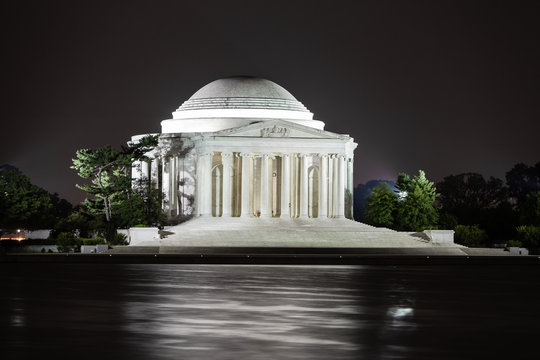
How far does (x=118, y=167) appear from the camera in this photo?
12594cm

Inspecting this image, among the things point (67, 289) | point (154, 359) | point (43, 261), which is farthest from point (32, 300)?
point (43, 261)

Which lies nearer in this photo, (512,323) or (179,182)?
(512,323)

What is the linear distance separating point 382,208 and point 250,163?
55.3 feet

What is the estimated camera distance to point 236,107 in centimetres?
12988

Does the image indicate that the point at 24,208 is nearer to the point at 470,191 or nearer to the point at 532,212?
the point at 532,212

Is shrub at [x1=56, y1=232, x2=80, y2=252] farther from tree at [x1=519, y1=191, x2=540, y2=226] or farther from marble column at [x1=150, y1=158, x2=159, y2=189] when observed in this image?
tree at [x1=519, y1=191, x2=540, y2=226]

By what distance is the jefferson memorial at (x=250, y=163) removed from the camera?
403 ft

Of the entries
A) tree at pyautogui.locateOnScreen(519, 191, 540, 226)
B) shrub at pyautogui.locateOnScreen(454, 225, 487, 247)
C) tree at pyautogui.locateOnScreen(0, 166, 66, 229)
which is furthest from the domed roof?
tree at pyautogui.locateOnScreen(519, 191, 540, 226)

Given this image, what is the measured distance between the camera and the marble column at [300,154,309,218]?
408 feet

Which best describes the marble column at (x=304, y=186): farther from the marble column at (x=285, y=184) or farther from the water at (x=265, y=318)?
the water at (x=265, y=318)

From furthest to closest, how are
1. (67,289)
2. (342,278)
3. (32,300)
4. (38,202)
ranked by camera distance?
(38,202) < (342,278) < (67,289) < (32,300)

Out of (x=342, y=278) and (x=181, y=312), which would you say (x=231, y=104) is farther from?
(x=181, y=312)

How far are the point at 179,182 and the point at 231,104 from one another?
11.7 metres

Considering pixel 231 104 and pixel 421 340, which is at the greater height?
pixel 231 104
